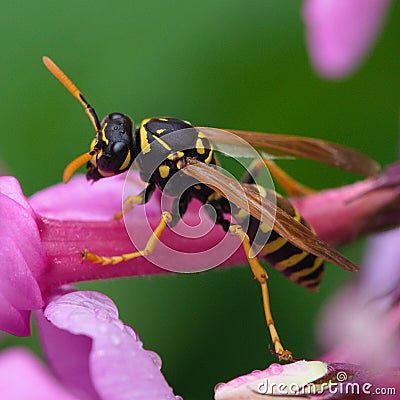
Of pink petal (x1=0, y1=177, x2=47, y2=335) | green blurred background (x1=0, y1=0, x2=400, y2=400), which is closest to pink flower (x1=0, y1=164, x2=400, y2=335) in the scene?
pink petal (x1=0, y1=177, x2=47, y2=335)

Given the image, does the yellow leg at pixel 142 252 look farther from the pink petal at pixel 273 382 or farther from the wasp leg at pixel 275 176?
the pink petal at pixel 273 382

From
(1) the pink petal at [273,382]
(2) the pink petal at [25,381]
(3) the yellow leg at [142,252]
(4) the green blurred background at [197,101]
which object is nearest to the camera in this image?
(2) the pink petal at [25,381]

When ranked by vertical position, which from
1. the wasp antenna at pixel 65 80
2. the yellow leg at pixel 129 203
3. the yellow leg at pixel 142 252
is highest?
the wasp antenna at pixel 65 80

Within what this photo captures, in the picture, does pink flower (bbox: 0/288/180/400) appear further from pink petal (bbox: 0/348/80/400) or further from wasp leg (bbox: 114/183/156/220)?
wasp leg (bbox: 114/183/156/220)

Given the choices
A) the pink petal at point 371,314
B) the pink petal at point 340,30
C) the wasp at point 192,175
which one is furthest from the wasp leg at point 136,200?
the pink petal at point 340,30

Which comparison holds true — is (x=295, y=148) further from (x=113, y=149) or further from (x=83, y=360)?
(x=83, y=360)
